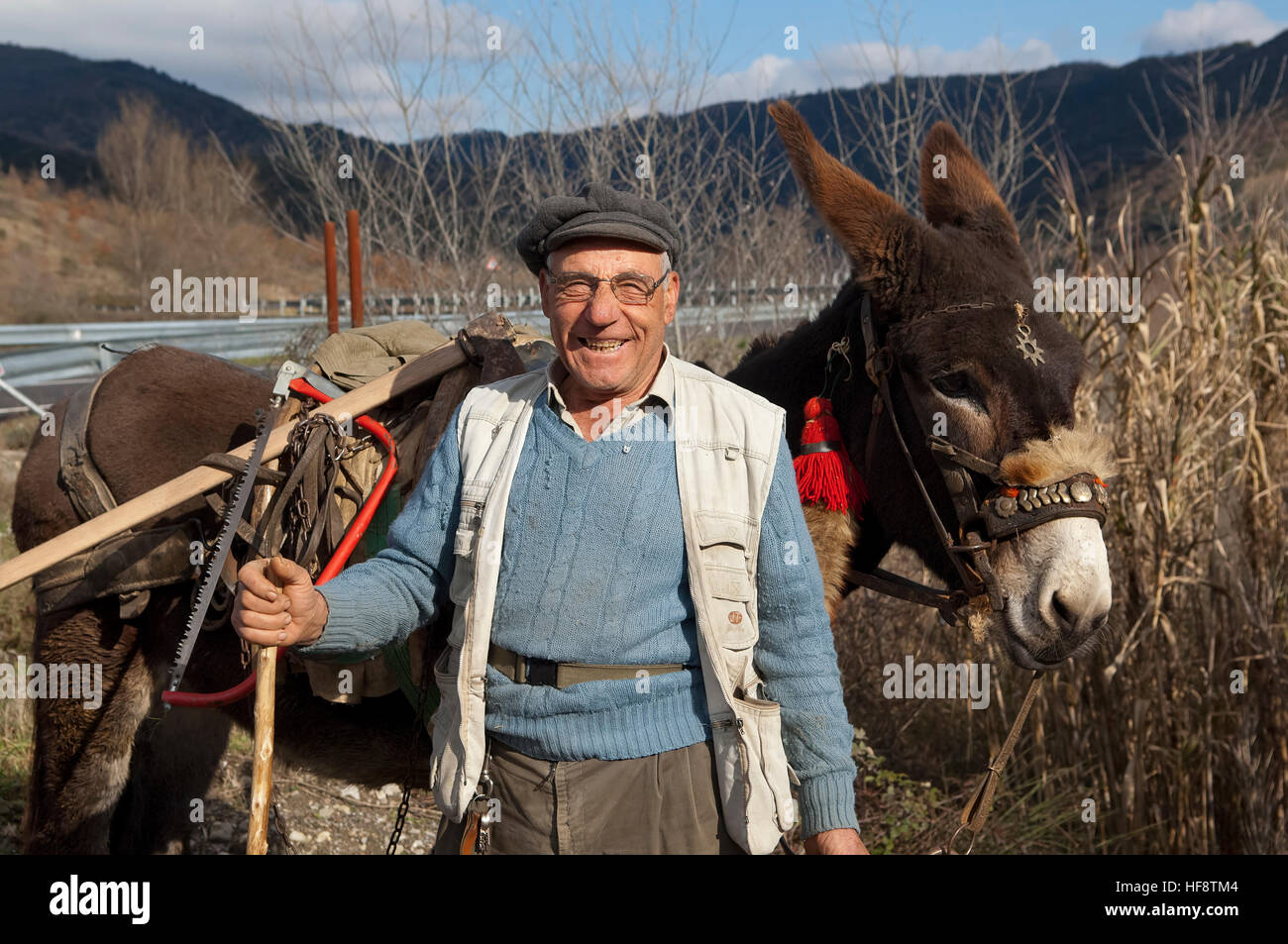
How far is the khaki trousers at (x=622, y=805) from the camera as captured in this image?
2.14 meters

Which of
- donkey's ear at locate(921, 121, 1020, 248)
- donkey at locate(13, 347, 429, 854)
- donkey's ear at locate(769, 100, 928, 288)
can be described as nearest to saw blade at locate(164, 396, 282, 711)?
donkey at locate(13, 347, 429, 854)

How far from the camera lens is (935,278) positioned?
117 inches

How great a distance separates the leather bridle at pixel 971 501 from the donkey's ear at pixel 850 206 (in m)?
0.15

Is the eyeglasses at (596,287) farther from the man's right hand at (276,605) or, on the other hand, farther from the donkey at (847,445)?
the donkey at (847,445)

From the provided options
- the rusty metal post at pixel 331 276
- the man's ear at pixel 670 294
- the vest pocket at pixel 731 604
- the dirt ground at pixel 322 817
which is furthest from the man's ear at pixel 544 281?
the rusty metal post at pixel 331 276

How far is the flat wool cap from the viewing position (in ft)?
7.22

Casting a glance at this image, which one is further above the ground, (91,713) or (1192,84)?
(1192,84)

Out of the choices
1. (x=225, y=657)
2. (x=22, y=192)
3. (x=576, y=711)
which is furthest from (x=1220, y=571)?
(x=22, y=192)

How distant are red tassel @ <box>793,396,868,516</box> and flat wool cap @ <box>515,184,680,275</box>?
941 millimetres

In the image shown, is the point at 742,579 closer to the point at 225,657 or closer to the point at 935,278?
the point at 935,278

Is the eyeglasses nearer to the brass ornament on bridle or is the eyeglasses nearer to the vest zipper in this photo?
the vest zipper

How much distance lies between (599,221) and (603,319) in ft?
0.72

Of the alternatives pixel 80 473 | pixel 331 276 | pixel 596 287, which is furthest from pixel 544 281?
pixel 331 276

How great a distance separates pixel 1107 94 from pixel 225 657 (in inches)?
3336
